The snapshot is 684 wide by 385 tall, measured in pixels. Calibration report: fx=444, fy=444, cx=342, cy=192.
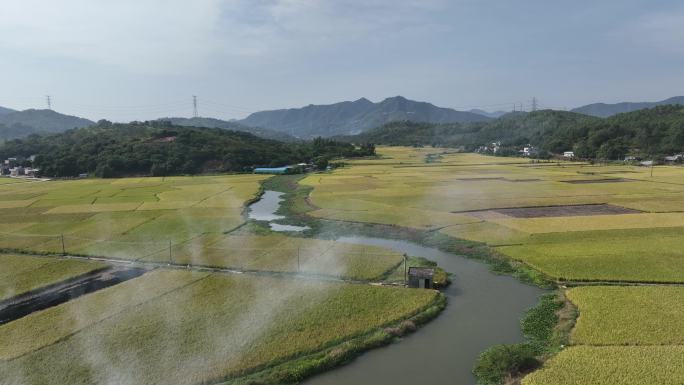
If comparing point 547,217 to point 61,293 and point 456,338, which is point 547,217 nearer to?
point 456,338

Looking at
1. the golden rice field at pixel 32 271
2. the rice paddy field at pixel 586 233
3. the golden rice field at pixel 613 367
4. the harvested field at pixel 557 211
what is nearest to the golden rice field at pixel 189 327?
the golden rice field at pixel 32 271

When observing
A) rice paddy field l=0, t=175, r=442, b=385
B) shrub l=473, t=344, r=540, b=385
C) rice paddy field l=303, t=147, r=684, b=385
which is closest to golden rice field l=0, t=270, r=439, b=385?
rice paddy field l=0, t=175, r=442, b=385

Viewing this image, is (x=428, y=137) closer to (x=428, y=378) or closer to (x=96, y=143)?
(x=96, y=143)

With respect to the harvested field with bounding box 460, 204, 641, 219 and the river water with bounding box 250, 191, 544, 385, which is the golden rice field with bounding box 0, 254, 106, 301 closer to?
the river water with bounding box 250, 191, 544, 385

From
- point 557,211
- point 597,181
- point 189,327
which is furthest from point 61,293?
point 597,181

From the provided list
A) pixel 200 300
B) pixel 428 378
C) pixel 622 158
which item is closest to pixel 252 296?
pixel 200 300

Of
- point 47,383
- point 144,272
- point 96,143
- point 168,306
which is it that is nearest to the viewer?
point 47,383
